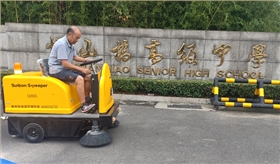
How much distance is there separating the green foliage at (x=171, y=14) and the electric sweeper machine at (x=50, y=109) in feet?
15.1

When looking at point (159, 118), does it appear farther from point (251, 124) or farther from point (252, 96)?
point (252, 96)

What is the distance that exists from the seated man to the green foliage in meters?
4.16

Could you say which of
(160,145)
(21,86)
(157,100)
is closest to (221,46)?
(157,100)

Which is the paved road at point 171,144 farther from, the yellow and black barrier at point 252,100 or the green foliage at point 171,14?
the green foliage at point 171,14

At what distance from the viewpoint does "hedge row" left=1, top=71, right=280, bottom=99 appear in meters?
6.84

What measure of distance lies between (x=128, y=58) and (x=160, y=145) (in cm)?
423

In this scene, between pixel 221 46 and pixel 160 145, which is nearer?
pixel 160 145

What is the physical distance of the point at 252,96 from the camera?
271 inches

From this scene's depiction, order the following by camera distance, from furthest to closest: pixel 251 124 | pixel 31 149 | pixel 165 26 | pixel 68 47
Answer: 1. pixel 165 26
2. pixel 251 124
3. pixel 68 47
4. pixel 31 149

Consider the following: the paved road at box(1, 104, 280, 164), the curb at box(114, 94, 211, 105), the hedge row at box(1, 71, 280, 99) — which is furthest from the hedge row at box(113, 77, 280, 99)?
the paved road at box(1, 104, 280, 164)

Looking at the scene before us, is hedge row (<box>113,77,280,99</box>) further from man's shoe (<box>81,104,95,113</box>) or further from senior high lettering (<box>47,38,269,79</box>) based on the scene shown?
man's shoe (<box>81,104,95,113</box>)

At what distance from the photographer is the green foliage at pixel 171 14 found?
25.7 ft

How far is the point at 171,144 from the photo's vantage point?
4.02 metres

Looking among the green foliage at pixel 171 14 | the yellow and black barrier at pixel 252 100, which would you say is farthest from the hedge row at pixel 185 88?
the green foliage at pixel 171 14
